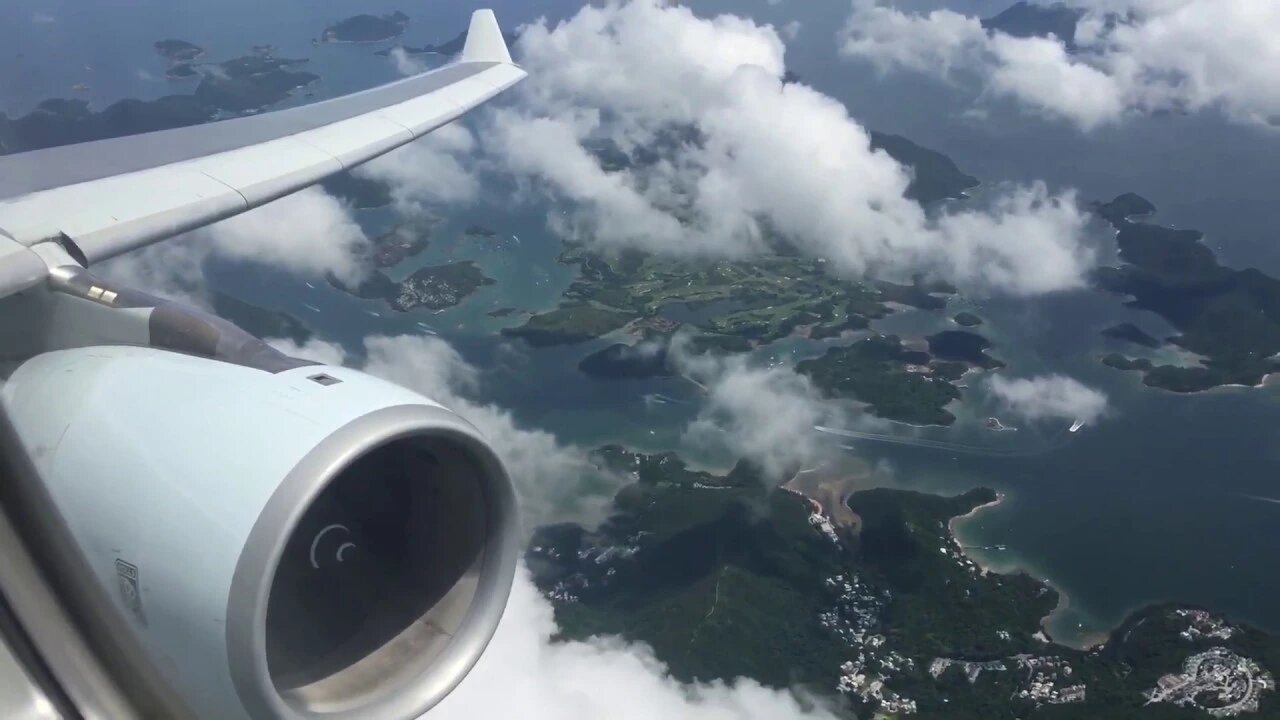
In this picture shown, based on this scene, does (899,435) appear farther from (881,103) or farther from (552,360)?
(881,103)

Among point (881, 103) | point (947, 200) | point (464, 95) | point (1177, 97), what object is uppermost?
point (1177, 97)

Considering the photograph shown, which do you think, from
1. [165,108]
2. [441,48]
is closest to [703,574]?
[165,108]

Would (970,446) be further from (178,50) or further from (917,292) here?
(178,50)

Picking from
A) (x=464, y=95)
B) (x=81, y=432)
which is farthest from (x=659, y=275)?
(x=81, y=432)

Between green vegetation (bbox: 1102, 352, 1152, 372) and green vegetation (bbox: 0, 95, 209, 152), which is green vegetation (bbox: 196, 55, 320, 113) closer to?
green vegetation (bbox: 0, 95, 209, 152)

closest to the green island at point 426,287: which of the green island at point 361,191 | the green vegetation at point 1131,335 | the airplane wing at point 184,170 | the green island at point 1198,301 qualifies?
the green island at point 361,191

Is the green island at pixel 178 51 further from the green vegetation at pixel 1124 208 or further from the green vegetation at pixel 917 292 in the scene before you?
the green vegetation at pixel 1124 208
